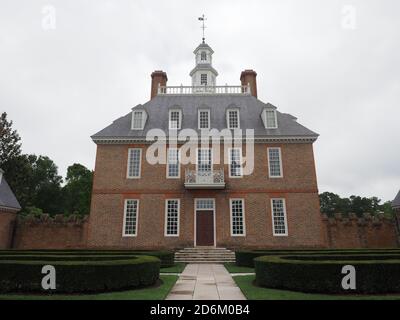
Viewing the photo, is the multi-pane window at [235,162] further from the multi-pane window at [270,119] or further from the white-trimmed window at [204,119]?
the multi-pane window at [270,119]

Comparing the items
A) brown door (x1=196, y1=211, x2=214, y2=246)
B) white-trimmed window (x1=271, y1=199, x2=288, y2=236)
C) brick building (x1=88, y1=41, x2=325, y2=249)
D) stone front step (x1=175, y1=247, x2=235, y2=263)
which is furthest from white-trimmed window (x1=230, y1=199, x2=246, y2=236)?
white-trimmed window (x1=271, y1=199, x2=288, y2=236)

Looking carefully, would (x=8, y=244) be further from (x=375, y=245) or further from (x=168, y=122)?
(x=375, y=245)

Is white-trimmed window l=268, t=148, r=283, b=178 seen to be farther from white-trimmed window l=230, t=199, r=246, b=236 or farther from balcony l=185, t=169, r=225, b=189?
balcony l=185, t=169, r=225, b=189

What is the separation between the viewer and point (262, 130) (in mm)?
22578

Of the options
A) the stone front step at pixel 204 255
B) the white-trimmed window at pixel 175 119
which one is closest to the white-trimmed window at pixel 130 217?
the stone front step at pixel 204 255

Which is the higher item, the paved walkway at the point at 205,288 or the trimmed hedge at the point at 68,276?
the trimmed hedge at the point at 68,276

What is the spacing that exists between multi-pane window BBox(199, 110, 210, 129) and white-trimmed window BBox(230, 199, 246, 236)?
6674 mm

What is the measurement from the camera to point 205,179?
20.4m

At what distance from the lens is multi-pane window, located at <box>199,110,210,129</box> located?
2319 centimetres

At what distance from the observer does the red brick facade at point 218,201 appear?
65.3ft

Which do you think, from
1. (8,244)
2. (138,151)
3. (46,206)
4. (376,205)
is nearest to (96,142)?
(138,151)

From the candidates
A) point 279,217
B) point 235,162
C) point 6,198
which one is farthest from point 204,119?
point 6,198

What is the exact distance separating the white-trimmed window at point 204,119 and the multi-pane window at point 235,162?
10.5ft

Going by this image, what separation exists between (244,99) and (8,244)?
2324 centimetres
